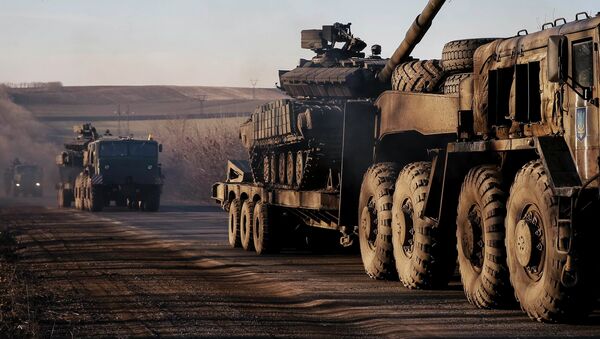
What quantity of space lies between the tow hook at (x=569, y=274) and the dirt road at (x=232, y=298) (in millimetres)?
421

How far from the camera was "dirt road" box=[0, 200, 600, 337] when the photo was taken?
12565 mm

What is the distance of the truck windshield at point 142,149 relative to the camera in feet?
155

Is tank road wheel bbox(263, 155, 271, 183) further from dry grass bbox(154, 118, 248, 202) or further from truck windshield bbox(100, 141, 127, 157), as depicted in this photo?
dry grass bbox(154, 118, 248, 202)

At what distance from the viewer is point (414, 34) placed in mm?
19203

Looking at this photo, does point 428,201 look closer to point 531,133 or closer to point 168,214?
point 531,133

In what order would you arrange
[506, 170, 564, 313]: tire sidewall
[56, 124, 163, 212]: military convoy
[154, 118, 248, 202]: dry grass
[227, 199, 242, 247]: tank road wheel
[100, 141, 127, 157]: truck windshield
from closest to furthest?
1. [506, 170, 564, 313]: tire sidewall
2. [227, 199, 242, 247]: tank road wheel
3. [56, 124, 163, 212]: military convoy
4. [100, 141, 127, 157]: truck windshield
5. [154, 118, 248, 202]: dry grass

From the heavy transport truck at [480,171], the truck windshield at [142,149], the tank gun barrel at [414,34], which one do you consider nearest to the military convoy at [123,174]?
the truck windshield at [142,149]

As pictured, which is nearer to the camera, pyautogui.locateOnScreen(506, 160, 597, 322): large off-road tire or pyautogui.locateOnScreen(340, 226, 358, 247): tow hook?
pyautogui.locateOnScreen(506, 160, 597, 322): large off-road tire

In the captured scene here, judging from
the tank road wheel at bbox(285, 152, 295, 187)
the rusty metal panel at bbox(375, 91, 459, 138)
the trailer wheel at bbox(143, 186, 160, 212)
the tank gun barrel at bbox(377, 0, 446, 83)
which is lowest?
the trailer wheel at bbox(143, 186, 160, 212)

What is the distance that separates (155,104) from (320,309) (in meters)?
135

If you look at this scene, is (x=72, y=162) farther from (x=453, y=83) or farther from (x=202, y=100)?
(x=202, y=100)

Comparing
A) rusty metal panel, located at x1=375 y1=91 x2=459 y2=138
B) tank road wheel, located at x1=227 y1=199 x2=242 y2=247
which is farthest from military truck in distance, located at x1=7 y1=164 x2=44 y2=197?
rusty metal panel, located at x1=375 y1=91 x2=459 y2=138

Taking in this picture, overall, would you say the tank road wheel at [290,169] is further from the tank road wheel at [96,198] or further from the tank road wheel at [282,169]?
the tank road wheel at [96,198]

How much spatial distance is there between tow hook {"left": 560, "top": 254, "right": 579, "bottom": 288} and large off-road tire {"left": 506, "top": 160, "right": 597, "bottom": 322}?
0.11ft
